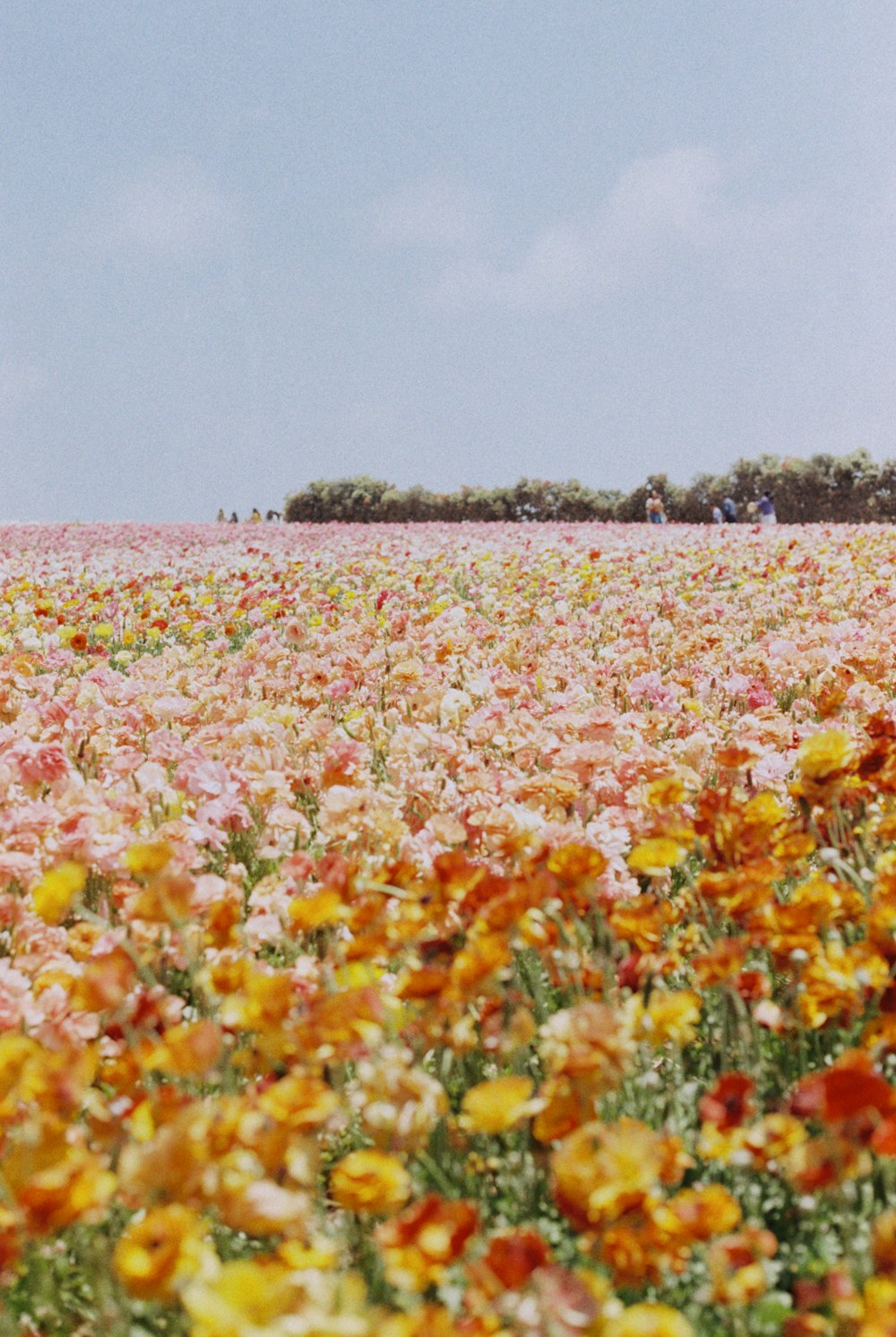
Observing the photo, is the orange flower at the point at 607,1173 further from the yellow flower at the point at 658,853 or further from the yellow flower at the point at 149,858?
the yellow flower at the point at 149,858

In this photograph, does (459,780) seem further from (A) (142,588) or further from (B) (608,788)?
(A) (142,588)

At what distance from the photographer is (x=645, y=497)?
3609 cm

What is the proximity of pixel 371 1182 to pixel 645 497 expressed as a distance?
36.1 m

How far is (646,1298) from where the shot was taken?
1.81 metres

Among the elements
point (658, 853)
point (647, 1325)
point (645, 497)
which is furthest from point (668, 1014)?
point (645, 497)

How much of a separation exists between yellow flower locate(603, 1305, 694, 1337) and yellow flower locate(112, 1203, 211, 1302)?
538mm

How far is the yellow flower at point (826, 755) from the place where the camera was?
2.29 metres

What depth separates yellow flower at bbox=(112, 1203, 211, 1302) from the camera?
124 centimetres

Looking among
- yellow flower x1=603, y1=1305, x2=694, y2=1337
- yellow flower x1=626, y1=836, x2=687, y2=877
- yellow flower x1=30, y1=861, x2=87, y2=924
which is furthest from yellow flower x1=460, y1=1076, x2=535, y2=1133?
yellow flower x1=30, y1=861, x2=87, y2=924

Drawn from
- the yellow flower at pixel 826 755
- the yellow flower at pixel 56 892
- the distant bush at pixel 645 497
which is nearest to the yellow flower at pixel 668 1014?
the yellow flower at pixel 826 755

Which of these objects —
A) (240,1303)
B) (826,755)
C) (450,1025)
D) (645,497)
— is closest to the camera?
(240,1303)

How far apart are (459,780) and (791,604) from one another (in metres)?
5.53

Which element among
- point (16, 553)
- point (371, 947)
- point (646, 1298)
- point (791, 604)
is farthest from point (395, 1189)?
point (16, 553)

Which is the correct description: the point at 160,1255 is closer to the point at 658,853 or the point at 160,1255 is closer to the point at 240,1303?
the point at 240,1303
